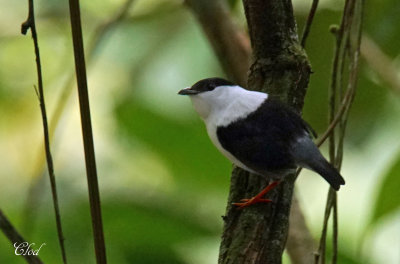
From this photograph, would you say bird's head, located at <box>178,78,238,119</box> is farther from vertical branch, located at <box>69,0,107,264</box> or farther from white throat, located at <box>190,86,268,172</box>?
vertical branch, located at <box>69,0,107,264</box>

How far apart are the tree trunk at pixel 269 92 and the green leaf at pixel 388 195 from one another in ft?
1.66

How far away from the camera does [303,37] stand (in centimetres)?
219

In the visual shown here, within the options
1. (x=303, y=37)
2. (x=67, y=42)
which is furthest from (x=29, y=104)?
(x=303, y=37)

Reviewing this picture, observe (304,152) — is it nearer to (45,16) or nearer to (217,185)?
(217,185)

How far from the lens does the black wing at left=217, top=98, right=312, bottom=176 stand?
1986 millimetres

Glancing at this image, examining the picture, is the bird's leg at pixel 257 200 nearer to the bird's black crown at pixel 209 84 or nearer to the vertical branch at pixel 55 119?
the bird's black crown at pixel 209 84

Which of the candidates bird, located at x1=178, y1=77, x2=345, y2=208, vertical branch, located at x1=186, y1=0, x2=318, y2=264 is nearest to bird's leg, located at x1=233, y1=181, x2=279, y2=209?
bird, located at x1=178, y1=77, x2=345, y2=208

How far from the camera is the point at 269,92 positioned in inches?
83.0

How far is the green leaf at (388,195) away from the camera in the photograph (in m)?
2.42

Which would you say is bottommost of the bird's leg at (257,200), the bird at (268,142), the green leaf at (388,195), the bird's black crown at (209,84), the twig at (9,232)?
the green leaf at (388,195)

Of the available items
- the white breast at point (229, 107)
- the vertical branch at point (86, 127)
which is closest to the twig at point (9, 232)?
the vertical branch at point (86, 127)

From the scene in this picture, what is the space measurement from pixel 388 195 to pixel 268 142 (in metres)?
0.63

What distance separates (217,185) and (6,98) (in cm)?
117

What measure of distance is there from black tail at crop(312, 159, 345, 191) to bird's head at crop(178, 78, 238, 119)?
39cm
